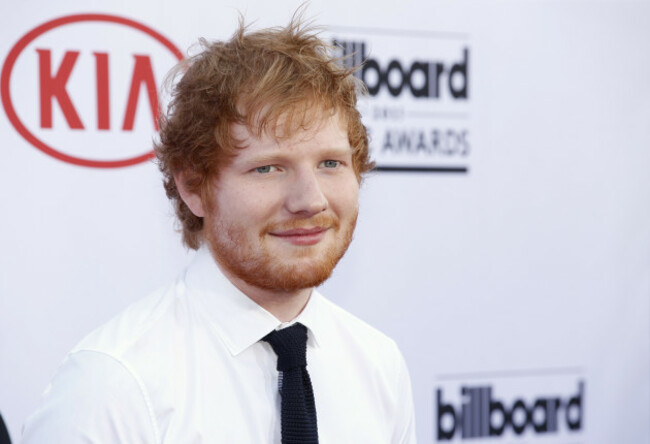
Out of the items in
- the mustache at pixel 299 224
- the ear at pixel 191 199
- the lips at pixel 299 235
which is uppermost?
the ear at pixel 191 199

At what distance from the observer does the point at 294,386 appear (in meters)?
1.26

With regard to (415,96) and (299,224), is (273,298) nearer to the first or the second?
(299,224)

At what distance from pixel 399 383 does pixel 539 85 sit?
1.30 m

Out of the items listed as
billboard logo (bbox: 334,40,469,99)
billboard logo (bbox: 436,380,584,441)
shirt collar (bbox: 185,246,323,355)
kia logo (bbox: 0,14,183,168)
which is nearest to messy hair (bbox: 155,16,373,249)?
shirt collar (bbox: 185,246,323,355)

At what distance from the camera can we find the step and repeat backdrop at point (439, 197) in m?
1.95

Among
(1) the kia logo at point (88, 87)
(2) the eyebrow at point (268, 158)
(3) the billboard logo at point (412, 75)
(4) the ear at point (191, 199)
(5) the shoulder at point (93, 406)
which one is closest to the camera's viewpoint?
(5) the shoulder at point (93, 406)

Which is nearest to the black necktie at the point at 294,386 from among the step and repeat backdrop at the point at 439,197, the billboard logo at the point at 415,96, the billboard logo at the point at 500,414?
the step and repeat backdrop at the point at 439,197

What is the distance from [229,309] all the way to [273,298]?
7cm

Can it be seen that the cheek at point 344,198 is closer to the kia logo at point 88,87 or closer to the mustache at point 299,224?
the mustache at point 299,224

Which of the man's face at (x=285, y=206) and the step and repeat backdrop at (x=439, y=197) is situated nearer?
the man's face at (x=285, y=206)

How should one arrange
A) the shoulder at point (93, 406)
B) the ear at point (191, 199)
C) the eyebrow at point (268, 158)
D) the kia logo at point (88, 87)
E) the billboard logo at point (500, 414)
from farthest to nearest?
the billboard logo at point (500, 414) → the kia logo at point (88, 87) → the ear at point (191, 199) → the eyebrow at point (268, 158) → the shoulder at point (93, 406)

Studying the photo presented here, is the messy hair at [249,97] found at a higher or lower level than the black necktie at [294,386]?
higher

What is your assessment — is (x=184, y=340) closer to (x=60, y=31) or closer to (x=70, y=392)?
(x=70, y=392)

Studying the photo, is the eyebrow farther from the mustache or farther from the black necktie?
the black necktie
